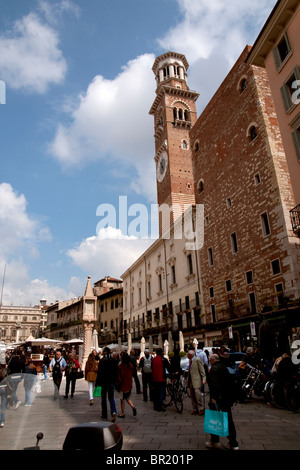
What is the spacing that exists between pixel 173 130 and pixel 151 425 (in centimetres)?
4693

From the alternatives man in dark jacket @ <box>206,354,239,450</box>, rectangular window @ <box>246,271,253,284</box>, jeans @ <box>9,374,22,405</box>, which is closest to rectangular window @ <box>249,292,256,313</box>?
rectangular window @ <box>246,271,253,284</box>

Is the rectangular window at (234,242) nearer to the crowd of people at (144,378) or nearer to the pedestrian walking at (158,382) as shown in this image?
the crowd of people at (144,378)

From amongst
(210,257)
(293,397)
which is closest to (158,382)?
(293,397)

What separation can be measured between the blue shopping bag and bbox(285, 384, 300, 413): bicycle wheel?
4219 mm

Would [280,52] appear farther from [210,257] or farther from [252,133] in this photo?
[210,257]

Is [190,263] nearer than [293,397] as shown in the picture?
No

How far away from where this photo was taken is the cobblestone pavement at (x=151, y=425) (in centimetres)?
313

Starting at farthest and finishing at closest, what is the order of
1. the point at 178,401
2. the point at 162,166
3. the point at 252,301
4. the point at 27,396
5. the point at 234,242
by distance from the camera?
1. the point at 162,166
2. the point at 234,242
3. the point at 252,301
4. the point at 178,401
5. the point at 27,396

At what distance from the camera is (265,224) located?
20750 millimetres

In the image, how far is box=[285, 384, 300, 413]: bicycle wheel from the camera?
813 cm

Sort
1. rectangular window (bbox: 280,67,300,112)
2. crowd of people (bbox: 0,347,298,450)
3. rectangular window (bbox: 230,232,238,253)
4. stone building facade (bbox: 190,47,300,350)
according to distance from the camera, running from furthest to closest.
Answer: rectangular window (bbox: 230,232,238,253) → stone building facade (bbox: 190,47,300,350) → rectangular window (bbox: 280,67,300,112) → crowd of people (bbox: 0,347,298,450)

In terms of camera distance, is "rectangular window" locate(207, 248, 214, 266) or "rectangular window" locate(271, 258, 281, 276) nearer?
"rectangular window" locate(271, 258, 281, 276)

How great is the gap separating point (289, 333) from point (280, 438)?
12282 millimetres

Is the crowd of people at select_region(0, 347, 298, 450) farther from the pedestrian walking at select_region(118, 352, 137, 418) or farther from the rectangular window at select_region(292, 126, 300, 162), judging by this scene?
the rectangular window at select_region(292, 126, 300, 162)
